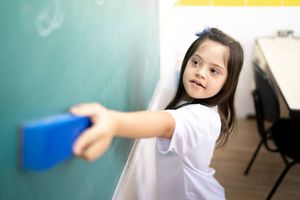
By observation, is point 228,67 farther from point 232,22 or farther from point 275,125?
point 232,22

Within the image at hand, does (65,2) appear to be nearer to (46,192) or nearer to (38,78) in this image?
(38,78)

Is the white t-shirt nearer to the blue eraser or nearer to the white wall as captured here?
the blue eraser

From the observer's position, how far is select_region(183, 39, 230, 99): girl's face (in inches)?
38.8

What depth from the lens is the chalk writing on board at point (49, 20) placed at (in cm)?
47

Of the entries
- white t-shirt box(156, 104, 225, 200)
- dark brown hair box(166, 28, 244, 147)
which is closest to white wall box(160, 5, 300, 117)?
dark brown hair box(166, 28, 244, 147)

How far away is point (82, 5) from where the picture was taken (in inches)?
24.6

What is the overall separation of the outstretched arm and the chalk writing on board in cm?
12

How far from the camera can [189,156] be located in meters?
0.99

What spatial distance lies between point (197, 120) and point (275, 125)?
111 cm

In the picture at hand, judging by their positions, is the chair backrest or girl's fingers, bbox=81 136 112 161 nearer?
girl's fingers, bbox=81 136 112 161

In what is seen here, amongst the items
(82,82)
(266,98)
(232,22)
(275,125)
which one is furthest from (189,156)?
(232,22)

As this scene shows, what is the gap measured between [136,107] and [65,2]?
2.20ft

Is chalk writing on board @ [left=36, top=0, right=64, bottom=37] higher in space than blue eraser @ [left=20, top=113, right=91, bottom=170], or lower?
higher

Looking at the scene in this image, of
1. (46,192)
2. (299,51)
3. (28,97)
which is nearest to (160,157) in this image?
(46,192)
